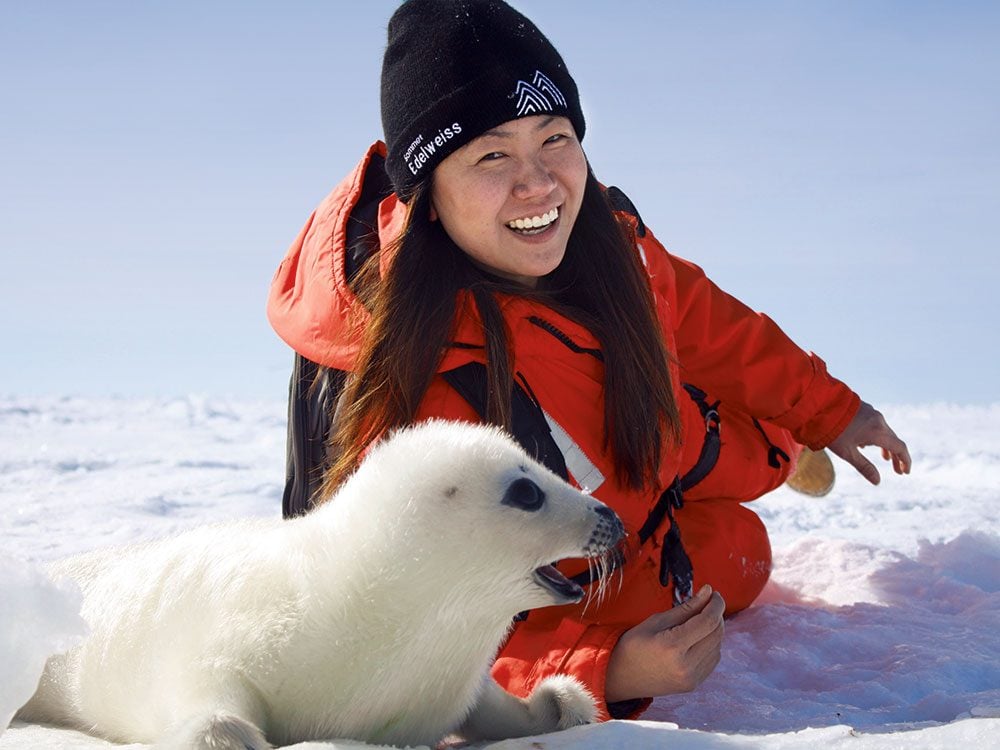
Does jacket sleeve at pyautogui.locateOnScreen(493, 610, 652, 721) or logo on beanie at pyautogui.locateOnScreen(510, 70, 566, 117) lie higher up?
logo on beanie at pyautogui.locateOnScreen(510, 70, 566, 117)

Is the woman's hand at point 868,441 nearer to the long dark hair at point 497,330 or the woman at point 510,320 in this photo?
the woman at point 510,320

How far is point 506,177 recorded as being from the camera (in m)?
2.82

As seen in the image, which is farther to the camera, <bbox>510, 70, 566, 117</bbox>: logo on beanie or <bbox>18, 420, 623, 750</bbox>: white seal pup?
<bbox>510, 70, 566, 117</bbox>: logo on beanie

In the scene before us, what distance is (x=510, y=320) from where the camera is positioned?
285 centimetres

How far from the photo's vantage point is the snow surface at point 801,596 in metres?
2.12

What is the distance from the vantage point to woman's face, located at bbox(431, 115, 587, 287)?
280 cm

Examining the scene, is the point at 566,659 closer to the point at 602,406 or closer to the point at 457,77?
the point at 602,406

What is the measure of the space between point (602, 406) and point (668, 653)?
0.67 metres

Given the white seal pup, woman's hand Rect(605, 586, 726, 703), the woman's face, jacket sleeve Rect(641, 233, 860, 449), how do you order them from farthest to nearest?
jacket sleeve Rect(641, 233, 860, 449) → the woman's face → woman's hand Rect(605, 586, 726, 703) → the white seal pup

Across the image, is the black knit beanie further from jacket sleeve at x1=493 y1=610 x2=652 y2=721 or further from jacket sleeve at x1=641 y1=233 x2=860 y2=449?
jacket sleeve at x1=493 y1=610 x2=652 y2=721

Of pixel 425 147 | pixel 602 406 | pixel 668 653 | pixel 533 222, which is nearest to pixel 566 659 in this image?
pixel 668 653

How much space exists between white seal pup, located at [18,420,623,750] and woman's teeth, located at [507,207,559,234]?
2.64 feet

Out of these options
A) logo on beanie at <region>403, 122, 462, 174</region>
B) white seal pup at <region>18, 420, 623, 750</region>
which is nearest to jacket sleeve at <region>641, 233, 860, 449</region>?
logo on beanie at <region>403, 122, 462, 174</region>

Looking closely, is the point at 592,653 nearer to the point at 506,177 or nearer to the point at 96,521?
the point at 506,177
